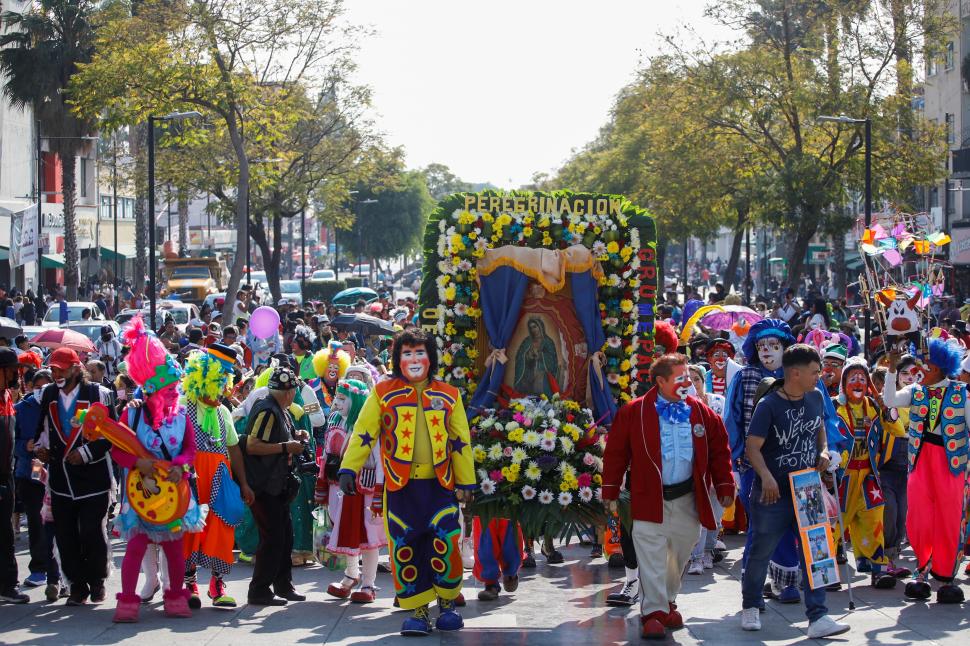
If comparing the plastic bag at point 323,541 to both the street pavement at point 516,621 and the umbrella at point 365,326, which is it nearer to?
the street pavement at point 516,621

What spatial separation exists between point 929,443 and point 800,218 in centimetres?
2414

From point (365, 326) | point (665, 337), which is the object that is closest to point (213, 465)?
point (665, 337)

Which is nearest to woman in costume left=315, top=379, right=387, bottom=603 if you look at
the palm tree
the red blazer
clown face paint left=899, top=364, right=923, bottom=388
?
the red blazer

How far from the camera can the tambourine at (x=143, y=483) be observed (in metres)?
9.24

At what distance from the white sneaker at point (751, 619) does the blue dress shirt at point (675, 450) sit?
38.1 inches

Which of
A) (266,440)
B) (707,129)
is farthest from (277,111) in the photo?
(266,440)

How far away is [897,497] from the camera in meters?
11.0

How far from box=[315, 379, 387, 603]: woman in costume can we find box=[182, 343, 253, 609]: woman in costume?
0.70 metres

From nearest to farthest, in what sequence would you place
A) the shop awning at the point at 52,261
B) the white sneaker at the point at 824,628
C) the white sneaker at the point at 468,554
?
the white sneaker at the point at 824,628 < the white sneaker at the point at 468,554 < the shop awning at the point at 52,261

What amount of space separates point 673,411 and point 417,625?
6.96 feet

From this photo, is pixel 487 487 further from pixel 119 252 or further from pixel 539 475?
pixel 119 252

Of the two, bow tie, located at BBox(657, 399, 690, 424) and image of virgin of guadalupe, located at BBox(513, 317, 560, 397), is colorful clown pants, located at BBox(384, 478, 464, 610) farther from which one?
image of virgin of guadalupe, located at BBox(513, 317, 560, 397)

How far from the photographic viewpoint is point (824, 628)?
870cm

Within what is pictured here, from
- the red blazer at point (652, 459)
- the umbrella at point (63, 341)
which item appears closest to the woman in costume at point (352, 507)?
the red blazer at point (652, 459)
